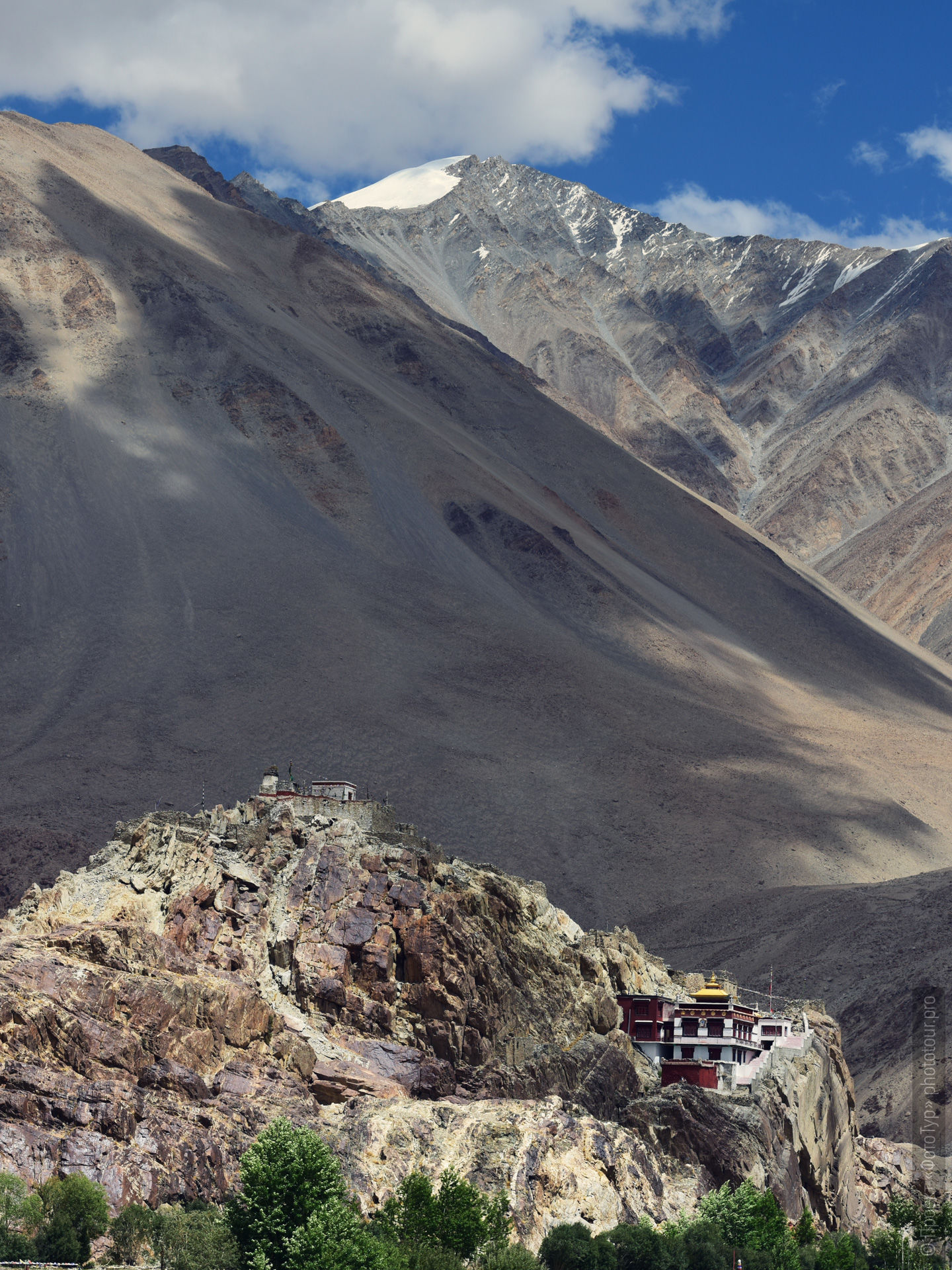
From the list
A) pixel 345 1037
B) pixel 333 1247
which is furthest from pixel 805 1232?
pixel 333 1247

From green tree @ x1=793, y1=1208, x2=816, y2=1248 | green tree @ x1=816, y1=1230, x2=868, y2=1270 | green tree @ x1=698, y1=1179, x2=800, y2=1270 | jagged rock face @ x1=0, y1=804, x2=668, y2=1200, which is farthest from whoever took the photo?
green tree @ x1=793, y1=1208, x2=816, y2=1248

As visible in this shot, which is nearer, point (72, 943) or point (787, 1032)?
point (72, 943)

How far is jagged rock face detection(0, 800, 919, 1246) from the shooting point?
3697 cm

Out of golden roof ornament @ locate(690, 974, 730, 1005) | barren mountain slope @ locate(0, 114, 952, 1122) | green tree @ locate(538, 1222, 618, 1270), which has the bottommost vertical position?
green tree @ locate(538, 1222, 618, 1270)

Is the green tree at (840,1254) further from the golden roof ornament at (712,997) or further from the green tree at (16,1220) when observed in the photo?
the green tree at (16,1220)

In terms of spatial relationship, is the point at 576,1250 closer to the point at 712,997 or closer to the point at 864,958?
the point at 712,997

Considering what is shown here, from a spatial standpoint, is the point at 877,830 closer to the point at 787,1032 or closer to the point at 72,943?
the point at 787,1032

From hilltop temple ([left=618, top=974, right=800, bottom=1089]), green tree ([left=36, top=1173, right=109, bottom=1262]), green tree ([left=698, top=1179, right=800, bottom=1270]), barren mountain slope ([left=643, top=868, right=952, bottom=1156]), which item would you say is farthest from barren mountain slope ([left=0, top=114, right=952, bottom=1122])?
green tree ([left=36, top=1173, right=109, bottom=1262])

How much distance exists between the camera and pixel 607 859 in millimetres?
114750

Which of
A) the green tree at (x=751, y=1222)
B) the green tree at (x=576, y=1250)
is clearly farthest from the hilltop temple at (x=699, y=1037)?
the green tree at (x=576, y=1250)

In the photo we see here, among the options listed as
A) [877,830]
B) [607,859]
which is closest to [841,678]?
[877,830]

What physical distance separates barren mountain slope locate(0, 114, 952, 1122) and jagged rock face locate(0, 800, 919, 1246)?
5465 cm

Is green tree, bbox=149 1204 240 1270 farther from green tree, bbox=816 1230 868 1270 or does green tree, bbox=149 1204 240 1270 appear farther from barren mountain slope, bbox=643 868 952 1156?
barren mountain slope, bbox=643 868 952 1156

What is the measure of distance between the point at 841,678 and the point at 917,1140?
302 feet
